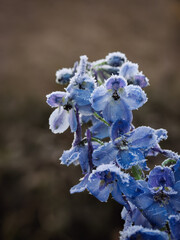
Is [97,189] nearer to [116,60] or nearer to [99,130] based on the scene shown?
[99,130]

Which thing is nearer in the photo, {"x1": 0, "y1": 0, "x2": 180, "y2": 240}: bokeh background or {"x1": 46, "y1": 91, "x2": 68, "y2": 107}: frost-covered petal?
{"x1": 46, "y1": 91, "x2": 68, "y2": 107}: frost-covered petal

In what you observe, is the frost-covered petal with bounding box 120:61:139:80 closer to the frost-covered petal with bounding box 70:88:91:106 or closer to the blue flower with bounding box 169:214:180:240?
the frost-covered petal with bounding box 70:88:91:106

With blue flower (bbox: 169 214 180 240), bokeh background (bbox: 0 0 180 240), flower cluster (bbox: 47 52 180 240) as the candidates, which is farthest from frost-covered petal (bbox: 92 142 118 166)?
bokeh background (bbox: 0 0 180 240)

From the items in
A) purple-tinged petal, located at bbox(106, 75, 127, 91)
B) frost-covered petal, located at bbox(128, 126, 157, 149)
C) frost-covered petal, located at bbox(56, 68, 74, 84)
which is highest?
frost-covered petal, located at bbox(56, 68, 74, 84)

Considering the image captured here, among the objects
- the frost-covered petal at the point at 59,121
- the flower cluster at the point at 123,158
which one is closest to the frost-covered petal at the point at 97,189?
the flower cluster at the point at 123,158

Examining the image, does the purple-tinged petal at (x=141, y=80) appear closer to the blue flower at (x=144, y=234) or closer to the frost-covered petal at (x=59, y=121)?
the frost-covered petal at (x=59, y=121)

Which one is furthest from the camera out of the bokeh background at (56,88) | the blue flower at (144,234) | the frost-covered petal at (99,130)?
the bokeh background at (56,88)
